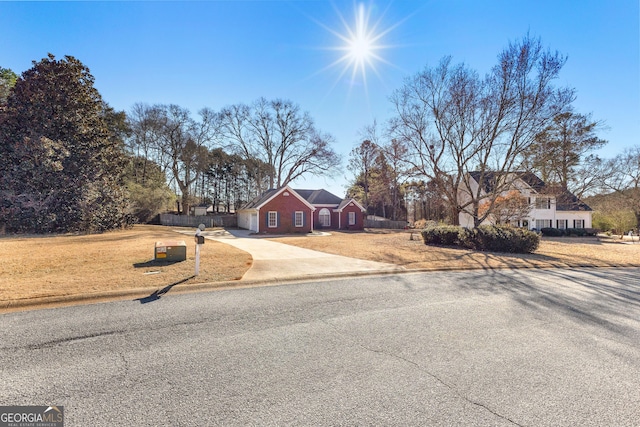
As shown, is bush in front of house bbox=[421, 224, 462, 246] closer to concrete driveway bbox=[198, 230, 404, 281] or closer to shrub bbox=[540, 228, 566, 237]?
concrete driveway bbox=[198, 230, 404, 281]

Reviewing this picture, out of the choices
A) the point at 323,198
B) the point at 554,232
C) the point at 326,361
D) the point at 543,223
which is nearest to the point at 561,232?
the point at 554,232

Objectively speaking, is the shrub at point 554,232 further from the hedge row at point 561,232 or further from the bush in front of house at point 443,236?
the bush in front of house at point 443,236

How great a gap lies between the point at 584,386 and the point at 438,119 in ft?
60.9

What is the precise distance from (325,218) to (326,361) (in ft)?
103

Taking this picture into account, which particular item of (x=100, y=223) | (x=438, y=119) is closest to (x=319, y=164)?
(x=438, y=119)

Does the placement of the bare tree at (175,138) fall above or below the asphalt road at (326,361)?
above

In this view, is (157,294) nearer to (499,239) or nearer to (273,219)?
(499,239)

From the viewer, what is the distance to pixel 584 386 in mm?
2748

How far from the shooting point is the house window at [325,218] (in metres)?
34.4

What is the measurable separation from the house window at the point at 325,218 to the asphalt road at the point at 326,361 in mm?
28751

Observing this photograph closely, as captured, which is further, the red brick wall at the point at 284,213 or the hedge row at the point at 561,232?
the hedge row at the point at 561,232

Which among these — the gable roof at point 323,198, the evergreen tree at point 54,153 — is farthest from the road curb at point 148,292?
the gable roof at point 323,198

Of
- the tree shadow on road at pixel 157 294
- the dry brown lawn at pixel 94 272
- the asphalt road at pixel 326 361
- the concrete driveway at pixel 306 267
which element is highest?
the dry brown lawn at pixel 94 272

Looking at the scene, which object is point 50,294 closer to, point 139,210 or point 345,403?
point 345,403
